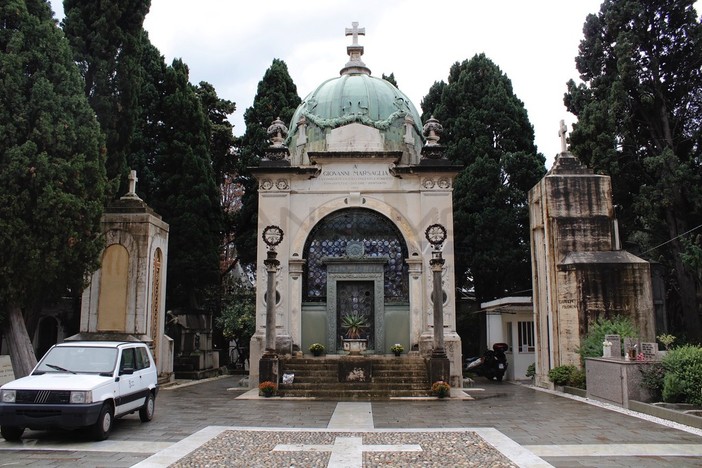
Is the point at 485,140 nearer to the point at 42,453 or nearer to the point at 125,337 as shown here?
the point at 125,337

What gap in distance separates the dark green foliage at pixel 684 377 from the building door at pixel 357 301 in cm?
882

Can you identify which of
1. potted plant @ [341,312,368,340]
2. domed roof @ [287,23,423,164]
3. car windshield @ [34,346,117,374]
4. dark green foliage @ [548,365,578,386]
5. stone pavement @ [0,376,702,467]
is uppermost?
domed roof @ [287,23,423,164]

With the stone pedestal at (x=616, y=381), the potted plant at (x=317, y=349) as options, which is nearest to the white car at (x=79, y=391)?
the potted plant at (x=317, y=349)

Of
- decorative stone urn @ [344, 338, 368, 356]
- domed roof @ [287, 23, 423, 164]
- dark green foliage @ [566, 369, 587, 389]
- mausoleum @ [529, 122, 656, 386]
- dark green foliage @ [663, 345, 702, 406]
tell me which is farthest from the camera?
domed roof @ [287, 23, 423, 164]

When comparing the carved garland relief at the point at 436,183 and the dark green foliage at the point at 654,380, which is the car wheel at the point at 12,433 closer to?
the dark green foliage at the point at 654,380

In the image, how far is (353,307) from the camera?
18953mm

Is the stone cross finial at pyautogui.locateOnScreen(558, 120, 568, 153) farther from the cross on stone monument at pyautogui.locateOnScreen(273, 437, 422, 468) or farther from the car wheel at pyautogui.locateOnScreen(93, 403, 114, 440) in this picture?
the car wheel at pyautogui.locateOnScreen(93, 403, 114, 440)

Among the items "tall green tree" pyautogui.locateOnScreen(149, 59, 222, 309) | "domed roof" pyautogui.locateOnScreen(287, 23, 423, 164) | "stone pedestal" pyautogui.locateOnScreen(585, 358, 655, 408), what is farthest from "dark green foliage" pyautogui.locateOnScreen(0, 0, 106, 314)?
"stone pedestal" pyautogui.locateOnScreen(585, 358, 655, 408)

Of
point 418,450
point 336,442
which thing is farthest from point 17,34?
point 418,450

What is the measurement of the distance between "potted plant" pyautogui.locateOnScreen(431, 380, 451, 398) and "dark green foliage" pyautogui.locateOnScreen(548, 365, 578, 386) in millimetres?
3397

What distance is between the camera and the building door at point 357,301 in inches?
741

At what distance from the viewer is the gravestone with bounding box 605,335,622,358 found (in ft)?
46.4

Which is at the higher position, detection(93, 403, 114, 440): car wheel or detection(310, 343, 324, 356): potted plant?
detection(310, 343, 324, 356): potted plant

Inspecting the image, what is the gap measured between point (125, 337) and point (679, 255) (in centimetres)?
1681
